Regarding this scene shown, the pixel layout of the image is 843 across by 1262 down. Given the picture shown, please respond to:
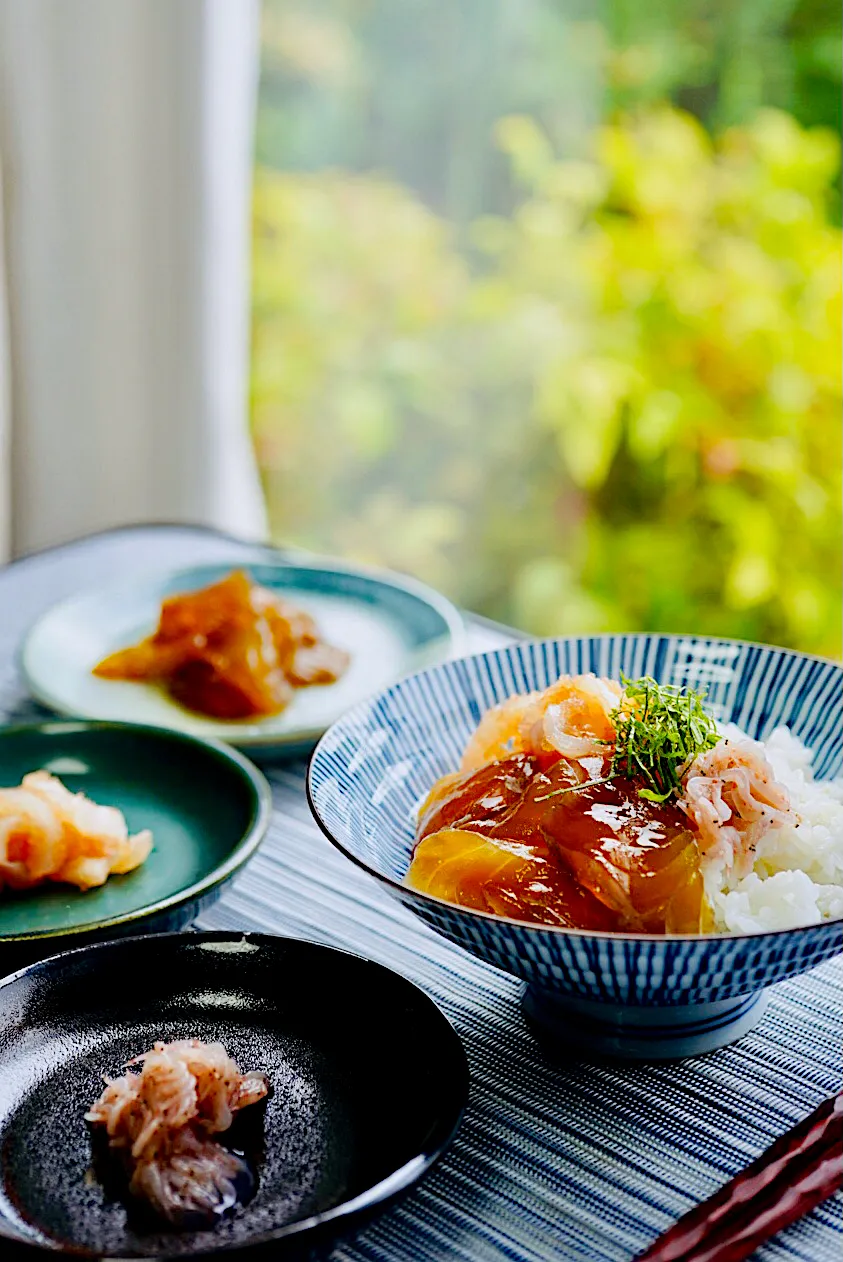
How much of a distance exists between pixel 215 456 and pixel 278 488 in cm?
105

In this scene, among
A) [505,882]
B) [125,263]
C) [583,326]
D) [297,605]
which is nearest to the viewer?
[505,882]

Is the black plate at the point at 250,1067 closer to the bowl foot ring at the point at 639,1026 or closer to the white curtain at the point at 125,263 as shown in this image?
the bowl foot ring at the point at 639,1026

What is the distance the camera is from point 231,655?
157 cm

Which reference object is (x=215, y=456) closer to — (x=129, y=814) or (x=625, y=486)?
(x=625, y=486)

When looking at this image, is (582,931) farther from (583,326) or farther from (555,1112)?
(583,326)

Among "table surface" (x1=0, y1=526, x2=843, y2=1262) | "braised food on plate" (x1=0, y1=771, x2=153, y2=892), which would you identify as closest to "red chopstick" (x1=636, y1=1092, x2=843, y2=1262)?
"table surface" (x1=0, y1=526, x2=843, y2=1262)

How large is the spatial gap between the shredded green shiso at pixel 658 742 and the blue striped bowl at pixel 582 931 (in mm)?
150

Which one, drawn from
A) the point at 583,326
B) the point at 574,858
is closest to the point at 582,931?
the point at 574,858

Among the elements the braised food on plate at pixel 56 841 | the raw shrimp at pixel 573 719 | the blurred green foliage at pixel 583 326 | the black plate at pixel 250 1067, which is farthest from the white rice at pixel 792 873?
the blurred green foliage at pixel 583 326

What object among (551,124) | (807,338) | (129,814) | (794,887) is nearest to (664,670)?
(794,887)

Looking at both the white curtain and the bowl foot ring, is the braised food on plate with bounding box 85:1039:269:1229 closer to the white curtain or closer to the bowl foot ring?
the bowl foot ring

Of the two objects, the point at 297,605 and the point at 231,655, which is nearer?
the point at 231,655

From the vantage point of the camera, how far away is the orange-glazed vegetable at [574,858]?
3.07 ft

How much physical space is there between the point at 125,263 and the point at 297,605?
4.45ft
